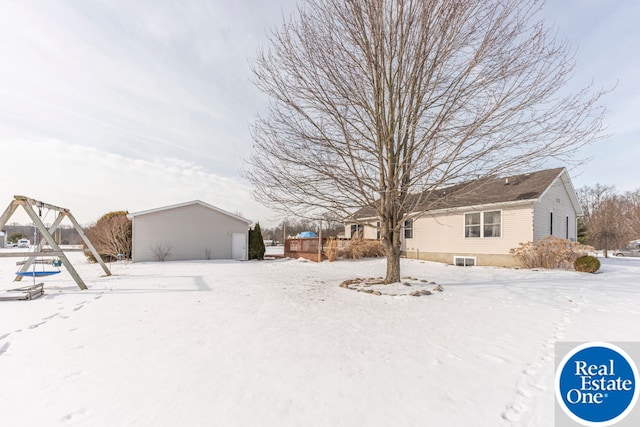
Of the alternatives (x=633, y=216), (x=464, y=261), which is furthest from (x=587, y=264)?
(x=633, y=216)

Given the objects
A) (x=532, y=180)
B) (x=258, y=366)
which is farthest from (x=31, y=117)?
(x=532, y=180)

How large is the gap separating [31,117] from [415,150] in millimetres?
11642

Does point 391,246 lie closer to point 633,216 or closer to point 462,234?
point 462,234

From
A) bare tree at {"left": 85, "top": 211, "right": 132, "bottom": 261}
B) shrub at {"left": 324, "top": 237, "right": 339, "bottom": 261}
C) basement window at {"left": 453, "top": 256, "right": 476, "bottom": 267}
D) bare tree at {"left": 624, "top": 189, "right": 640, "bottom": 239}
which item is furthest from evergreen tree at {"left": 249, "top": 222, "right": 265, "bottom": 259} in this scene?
bare tree at {"left": 624, "top": 189, "right": 640, "bottom": 239}

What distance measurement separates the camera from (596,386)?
2.89 meters

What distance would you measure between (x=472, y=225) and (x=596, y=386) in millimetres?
13054

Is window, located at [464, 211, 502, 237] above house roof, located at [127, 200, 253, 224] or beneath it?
beneath

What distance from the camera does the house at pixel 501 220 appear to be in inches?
515

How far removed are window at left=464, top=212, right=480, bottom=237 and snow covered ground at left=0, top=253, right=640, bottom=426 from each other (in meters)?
7.84

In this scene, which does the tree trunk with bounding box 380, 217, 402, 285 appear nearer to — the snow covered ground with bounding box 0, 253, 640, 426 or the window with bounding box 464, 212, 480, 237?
the snow covered ground with bounding box 0, 253, 640, 426

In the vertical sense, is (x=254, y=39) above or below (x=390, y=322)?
above

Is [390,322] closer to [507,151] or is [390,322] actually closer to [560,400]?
[560,400]

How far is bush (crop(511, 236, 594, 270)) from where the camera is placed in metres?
11.9

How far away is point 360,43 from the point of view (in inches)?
286
